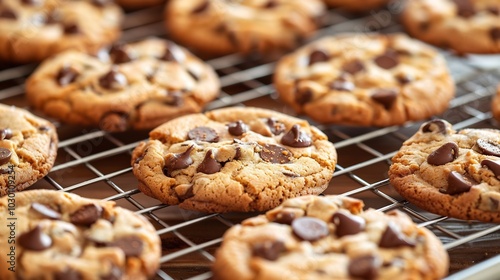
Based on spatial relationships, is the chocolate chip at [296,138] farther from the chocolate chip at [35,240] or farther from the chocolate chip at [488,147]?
the chocolate chip at [35,240]

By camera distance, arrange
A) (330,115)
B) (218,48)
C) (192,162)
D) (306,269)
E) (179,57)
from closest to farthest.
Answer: (306,269) → (192,162) → (330,115) → (179,57) → (218,48)

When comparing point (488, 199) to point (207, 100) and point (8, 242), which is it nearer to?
point (207, 100)

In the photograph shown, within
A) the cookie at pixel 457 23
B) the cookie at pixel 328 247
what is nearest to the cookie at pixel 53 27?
the cookie at pixel 457 23

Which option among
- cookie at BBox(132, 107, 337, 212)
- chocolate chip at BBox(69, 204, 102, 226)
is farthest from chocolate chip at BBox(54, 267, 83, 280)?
cookie at BBox(132, 107, 337, 212)

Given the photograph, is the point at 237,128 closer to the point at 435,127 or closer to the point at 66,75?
the point at 435,127

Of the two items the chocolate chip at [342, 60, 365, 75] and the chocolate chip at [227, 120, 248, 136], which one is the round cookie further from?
the chocolate chip at [342, 60, 365, 75]

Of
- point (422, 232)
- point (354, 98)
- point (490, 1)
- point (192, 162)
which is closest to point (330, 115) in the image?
point (354, 98)

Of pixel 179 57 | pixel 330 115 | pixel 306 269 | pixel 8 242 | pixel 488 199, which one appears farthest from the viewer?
pixel 179 57

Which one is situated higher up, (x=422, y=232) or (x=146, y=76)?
(x=146, y=76)

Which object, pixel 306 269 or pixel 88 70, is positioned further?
pixel 88 70
